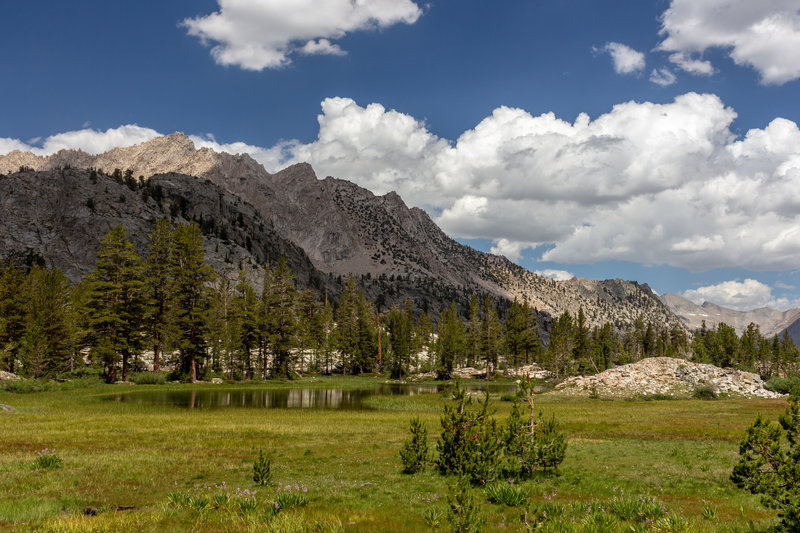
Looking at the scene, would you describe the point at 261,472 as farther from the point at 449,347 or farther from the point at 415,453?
the point at 449,347

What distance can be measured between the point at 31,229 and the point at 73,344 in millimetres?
132532

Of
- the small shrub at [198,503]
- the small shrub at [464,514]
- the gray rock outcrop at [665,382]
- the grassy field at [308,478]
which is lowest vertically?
the gray rock outcrop at [665,382]

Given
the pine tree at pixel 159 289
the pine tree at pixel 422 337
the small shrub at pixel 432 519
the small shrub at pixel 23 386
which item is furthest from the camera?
the pine tree at pixel 422 337

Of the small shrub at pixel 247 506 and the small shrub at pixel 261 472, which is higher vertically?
the small shrub at pixel 247 506

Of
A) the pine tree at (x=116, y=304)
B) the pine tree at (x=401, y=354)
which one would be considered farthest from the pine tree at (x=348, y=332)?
the pine tree at (x=116, y=304)

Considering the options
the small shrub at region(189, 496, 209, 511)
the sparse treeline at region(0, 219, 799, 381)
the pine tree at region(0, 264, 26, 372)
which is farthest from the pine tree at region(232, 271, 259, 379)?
the small shrub at region(189, 496, 209, 511)

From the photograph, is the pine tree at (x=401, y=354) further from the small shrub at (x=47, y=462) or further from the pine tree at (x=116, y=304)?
the small shrub at (x=47, y=462)

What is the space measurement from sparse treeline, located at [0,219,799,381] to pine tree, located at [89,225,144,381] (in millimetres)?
144

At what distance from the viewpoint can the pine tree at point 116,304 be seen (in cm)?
6281

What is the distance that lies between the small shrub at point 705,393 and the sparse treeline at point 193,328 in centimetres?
3149

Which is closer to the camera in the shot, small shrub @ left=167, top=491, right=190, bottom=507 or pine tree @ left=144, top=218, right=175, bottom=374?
small shrub @ left=167, top=491, right=190, bottom=507

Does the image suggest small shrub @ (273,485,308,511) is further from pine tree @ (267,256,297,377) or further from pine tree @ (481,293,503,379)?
pine tree @ (481,293,503,379)

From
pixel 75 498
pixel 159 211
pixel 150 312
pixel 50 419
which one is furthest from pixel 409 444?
pixel 159 211

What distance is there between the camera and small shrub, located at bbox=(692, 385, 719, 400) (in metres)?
67.4
